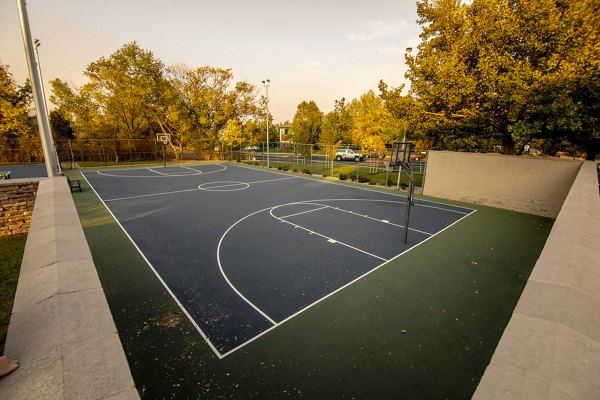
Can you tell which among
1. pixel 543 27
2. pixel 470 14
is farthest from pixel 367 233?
pixel 470 14

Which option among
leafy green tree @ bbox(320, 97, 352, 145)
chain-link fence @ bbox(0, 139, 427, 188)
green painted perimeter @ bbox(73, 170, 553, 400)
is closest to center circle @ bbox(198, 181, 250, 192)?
chain-link fence @ bbox(0, 139, 427, 188)

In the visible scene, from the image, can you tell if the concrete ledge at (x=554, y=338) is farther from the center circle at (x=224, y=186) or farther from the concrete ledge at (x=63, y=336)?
the center circle at (x=224, y=186)

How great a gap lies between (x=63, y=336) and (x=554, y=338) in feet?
12.8

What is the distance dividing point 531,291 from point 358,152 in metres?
35.6

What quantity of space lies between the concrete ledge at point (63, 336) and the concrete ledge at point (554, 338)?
100 inches

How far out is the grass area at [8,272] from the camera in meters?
5.58

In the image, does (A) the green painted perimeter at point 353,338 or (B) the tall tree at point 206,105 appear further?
(B) the tall tree at point 206,105

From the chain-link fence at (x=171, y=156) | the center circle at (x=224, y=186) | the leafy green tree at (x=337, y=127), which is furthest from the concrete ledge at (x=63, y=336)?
the leafy green tree at (x=337, y=127)

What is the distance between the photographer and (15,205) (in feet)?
32.6

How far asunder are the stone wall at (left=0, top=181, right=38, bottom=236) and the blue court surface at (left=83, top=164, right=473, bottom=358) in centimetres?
286

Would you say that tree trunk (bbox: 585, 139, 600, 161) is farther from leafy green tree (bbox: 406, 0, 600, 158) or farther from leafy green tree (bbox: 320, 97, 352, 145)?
leafy green tree (bbox: 320, 97, 352, 145)

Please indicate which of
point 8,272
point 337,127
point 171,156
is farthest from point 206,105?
point 8,272

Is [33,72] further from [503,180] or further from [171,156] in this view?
[171,156]

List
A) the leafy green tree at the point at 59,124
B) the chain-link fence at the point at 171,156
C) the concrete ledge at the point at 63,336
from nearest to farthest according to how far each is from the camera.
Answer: the concrete ledge at the point at 63,336 → the chain-link fence at the point at 171,156 → the leafy green tree at the point at 59,124
